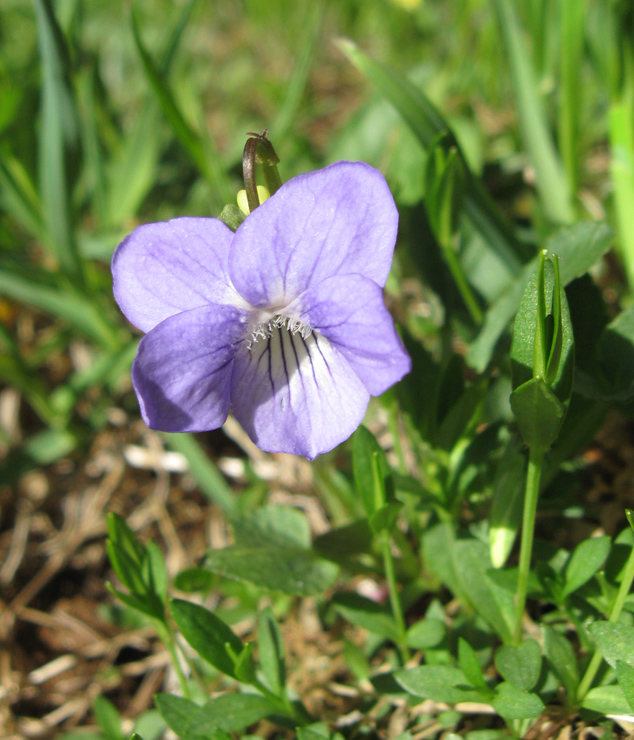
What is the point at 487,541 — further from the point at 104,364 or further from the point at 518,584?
the point at 104,364

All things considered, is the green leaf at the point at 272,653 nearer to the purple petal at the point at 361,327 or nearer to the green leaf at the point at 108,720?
the green leaf at the point at 108,720

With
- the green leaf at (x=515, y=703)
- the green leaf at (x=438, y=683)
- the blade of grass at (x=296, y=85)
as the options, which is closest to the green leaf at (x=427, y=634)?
the green leaf at (x=438, y=683)

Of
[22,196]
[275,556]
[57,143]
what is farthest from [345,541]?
[22,196]

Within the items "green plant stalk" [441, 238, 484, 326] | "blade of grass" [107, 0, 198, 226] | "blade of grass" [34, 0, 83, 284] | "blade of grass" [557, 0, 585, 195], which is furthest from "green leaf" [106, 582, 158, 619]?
"blade of grass" [557, 0, 585, 195]

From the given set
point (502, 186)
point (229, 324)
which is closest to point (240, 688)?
point (229, 324)

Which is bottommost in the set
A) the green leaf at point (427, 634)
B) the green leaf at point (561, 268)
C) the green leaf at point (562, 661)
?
the green leaf at point (562, 661)

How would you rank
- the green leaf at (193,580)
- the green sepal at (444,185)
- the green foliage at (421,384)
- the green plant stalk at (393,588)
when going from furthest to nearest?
1. the green leaf at (193,580)
2. the green sepal at (444,185)
3. the green plant stalk at (393,588)
4. the green foliage at (421,384)
